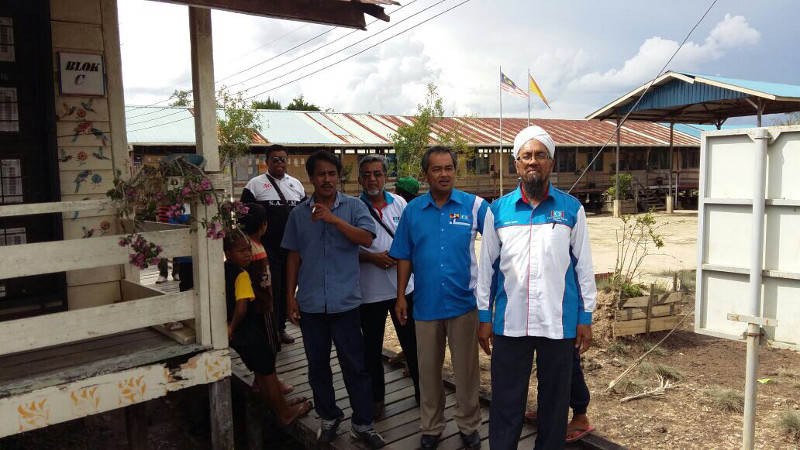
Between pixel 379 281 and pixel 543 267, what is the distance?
1285mm

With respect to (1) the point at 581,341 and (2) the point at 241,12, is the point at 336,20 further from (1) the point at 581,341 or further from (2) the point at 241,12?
(1) the point at 581,341

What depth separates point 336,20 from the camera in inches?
141

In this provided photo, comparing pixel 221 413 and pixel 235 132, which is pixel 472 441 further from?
pixel 235 132

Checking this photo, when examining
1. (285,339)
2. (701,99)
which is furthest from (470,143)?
(285,339)

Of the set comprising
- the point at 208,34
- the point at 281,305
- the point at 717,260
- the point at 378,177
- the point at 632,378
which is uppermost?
the point at 208,34

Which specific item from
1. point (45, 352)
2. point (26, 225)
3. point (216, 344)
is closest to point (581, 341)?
point (216, 344)

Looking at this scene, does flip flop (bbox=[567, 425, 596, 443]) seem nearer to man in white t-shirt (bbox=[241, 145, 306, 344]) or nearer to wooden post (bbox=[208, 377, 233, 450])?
wooden post (bbox=[208, 377, 233, 450])

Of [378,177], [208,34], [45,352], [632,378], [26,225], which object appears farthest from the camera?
[632,378]

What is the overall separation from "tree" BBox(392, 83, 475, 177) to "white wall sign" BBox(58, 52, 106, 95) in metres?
17.6

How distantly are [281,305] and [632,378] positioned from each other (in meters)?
3.32

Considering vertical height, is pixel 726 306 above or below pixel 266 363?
above

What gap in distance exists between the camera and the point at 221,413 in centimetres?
354

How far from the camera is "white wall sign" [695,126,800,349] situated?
9.43 feet

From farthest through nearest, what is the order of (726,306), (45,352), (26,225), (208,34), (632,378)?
1. (632,378)
2. (26,225)
3. (45,352)
4. (208,34)
5. (726,306)
